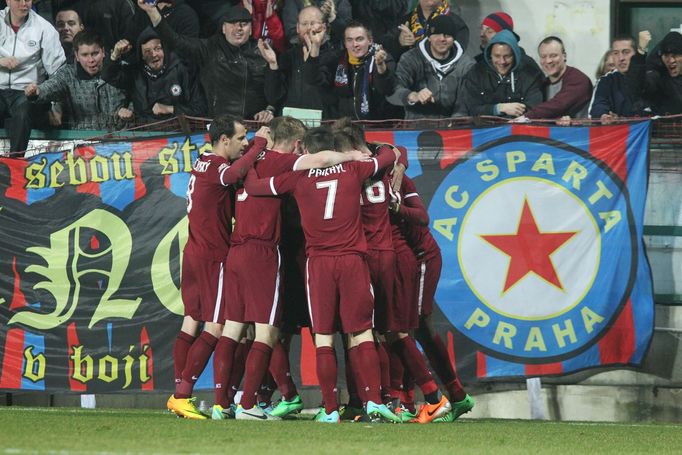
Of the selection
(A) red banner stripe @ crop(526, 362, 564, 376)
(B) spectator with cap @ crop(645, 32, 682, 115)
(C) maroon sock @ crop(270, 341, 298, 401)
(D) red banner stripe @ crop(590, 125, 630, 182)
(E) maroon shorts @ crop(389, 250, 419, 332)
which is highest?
(B) spectator with cap @ crop(645, 32, 682, 115)

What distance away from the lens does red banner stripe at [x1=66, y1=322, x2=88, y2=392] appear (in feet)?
37.4

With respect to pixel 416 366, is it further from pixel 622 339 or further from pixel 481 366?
pixel 622 339

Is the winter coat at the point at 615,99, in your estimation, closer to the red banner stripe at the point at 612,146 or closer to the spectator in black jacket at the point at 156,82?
the red banner stripe at the point at 612,146

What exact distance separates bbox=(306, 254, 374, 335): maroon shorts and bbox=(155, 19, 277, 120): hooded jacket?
13.6 ft

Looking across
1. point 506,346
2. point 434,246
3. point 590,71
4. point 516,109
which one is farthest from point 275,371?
point 590,71

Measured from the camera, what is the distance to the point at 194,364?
946 cm

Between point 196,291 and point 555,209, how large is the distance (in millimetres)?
3164

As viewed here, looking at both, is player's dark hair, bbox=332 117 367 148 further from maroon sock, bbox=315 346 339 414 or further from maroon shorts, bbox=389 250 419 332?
maroon sock, bbox=315 346 339 414

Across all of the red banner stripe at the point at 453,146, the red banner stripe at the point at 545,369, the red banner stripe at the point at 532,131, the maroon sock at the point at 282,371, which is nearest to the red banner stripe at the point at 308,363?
the maroon sock at the point at 282,371

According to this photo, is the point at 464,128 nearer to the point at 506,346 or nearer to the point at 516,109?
the point at 516,109

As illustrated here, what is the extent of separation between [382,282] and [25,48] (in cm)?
549

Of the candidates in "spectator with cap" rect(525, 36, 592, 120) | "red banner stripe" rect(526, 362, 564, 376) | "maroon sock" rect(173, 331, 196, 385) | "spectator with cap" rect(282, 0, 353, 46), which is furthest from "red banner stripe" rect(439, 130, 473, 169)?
"maroon sock" rect(173, 331, 196, 385)

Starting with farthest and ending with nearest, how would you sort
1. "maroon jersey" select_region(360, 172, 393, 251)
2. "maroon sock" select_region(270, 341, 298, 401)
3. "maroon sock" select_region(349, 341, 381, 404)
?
1. "maroon sock" select_region(270, 341, 298, 401)
2. "maroon jersey" select_region(360, 172, 393, 251)
3. "maroon sock" select_region(349, 341, 381, 404)

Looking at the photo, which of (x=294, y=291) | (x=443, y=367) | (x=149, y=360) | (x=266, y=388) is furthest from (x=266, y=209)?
(x=149, y=360)
